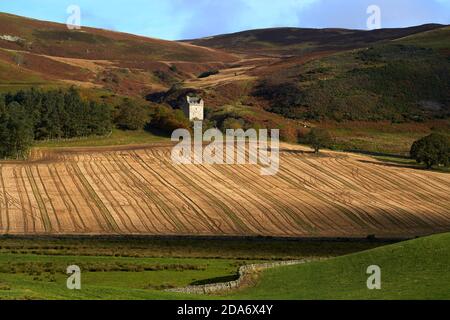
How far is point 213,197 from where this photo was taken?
71.8 m

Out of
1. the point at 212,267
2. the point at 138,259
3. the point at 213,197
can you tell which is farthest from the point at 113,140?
the point at 212,267

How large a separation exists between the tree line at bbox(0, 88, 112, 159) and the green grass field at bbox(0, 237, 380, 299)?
107ft

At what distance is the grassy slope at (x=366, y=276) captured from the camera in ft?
95.1

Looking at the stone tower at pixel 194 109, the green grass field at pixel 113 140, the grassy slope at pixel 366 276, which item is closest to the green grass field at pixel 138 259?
the grassy slope at pixel 366 276

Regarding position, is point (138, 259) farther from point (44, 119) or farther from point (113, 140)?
point (113, 140)

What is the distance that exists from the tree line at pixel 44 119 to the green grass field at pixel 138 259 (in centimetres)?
3271

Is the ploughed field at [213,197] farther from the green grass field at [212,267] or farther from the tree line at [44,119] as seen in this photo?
the green grass field at [212,267]

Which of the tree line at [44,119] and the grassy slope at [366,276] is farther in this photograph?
the tree line at [44,119]

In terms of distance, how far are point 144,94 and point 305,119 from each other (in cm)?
6091

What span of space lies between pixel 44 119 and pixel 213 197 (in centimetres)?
3537

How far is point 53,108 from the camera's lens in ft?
327

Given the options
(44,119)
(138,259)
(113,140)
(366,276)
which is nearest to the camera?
(366,276)

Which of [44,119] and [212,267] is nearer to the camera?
[212,267]

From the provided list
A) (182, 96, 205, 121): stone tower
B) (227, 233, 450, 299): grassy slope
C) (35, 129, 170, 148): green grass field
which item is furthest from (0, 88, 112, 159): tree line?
(227, 233, 450, 299): grassy slope
